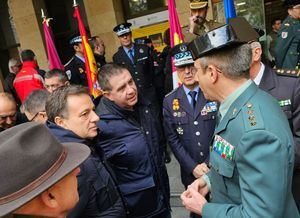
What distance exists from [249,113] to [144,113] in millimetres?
1446

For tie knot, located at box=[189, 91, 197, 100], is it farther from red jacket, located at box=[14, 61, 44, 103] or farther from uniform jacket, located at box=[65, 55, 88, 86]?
red jacket, located at box=[14, 61, 44, 103]

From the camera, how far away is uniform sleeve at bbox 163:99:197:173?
2799mm

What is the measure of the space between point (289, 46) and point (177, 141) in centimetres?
271

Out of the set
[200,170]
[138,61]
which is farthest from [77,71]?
[200,170]

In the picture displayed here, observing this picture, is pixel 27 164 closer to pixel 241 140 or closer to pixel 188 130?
pixel 241 140

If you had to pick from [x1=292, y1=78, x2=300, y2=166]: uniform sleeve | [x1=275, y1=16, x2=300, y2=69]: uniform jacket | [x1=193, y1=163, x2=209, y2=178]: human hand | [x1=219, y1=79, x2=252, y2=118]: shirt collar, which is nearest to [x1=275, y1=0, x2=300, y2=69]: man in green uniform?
[x1=275, y1=16, x2=300, y2=69]: uniform jacket

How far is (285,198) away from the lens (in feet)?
4.42

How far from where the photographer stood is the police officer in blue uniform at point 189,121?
276 cm

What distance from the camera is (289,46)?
15.1ft

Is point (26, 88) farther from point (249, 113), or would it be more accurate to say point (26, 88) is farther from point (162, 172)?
point (249, 113)

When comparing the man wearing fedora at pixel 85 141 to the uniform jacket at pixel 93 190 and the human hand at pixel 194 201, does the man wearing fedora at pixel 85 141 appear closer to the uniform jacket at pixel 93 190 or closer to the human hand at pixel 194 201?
the uniform jacket at pixel 93 190

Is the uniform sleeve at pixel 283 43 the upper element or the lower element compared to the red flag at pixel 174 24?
lower

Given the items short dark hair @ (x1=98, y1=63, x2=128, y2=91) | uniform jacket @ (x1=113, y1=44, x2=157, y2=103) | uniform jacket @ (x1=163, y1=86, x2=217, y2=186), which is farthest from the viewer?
uniform jacket @ (x1=113, y1=44, x2=157, y2=103)

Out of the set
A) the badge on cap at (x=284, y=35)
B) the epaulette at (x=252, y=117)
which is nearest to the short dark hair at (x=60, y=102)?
the epaulette at (x=252, y=117)
